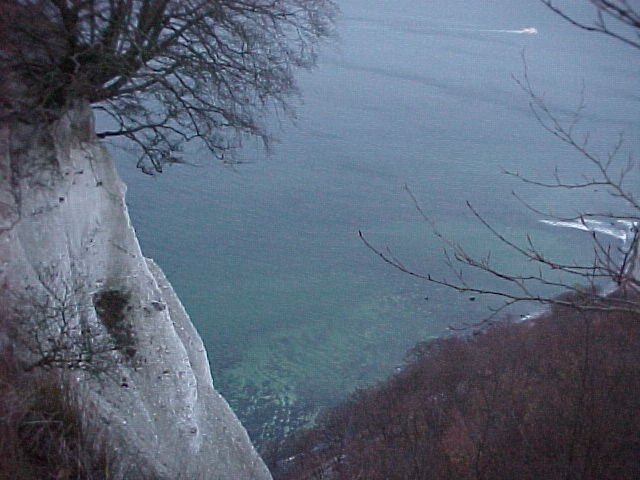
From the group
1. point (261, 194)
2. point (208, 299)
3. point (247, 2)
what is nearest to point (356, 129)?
point (261, 194)

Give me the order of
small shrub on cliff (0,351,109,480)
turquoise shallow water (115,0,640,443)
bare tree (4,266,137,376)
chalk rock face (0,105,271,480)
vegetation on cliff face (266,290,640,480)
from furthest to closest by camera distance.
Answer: turquoise shallow water (115,0,640,443) → chalk rock face (0,105,271,480) → vegetation on cliff face (266,290,640,480) → bare tree (4,266,137,376) → small shrub on cliff (0,351,109,480)

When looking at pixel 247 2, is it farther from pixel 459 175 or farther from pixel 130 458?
pixel 459 175

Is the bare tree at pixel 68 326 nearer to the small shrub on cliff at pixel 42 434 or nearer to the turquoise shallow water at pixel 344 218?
the small shrub on cliff at pixel 42 434

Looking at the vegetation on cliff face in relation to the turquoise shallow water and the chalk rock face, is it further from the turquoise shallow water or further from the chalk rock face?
the chalk rock face

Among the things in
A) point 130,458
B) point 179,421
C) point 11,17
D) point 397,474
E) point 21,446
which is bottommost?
point 397,474

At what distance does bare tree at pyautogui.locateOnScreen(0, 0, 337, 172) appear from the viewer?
6.14 metres

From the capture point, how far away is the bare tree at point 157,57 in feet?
20.1

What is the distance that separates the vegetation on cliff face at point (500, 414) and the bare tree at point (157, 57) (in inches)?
159

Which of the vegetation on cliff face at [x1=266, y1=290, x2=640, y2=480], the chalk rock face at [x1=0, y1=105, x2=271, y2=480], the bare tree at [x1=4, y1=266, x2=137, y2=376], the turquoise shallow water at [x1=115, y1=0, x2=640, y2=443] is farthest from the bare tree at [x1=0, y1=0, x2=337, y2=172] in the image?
the turquoise shallow water at [x1=115, y1=0, x2=640, y2=443]

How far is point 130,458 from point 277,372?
30.5 ft

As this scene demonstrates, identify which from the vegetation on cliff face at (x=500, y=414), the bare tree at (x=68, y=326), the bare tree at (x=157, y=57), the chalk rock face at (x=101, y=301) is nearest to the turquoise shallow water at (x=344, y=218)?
the vegetation on cliff face at (x=500, y=414)

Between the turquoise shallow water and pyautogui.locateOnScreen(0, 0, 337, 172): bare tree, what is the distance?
7.99 meters

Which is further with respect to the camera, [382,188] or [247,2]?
[382,188]

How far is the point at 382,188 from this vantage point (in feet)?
A: 76.7
